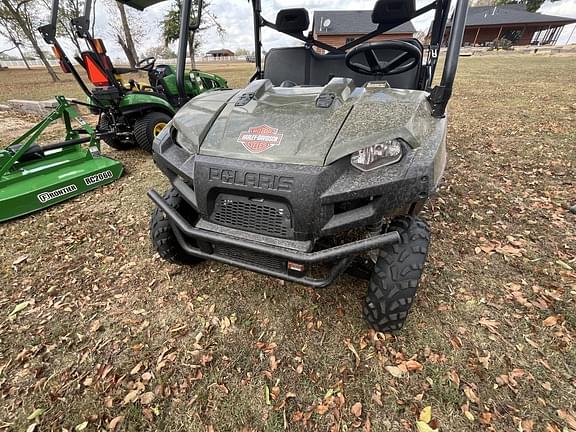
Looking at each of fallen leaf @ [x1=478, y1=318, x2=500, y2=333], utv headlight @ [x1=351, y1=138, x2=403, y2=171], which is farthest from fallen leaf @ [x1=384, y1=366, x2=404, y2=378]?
utv headlight @ [x1=351, y1=138, x2=403, y2=171]

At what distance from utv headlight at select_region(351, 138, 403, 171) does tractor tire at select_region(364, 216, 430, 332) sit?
39cm

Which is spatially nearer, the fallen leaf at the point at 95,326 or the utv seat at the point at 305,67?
the fallen leaf at the point at 95,326

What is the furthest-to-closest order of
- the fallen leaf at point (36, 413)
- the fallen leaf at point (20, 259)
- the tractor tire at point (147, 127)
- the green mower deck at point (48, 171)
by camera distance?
the tractor tire at point (147, 127)
the green mower deck at point (48, 171)
the fallen leaf at point (20, 259)
the fallen leaf at point (36, 413)

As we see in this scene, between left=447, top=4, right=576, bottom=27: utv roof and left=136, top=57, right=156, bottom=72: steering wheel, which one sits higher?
left=447, top=4, right=576, bottom=27: utv roof

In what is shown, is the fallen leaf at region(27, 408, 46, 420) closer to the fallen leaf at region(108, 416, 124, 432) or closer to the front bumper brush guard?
the fallen leaf at region(108, 416, 124, 432)

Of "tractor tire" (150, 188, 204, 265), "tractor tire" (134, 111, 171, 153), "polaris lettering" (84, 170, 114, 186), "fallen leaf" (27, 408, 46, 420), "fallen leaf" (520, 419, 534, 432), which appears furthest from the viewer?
"tractor tire" (134, 111, 171, 153)

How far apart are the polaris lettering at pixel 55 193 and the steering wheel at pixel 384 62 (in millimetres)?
3139

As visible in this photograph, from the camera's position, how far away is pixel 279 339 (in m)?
1.86

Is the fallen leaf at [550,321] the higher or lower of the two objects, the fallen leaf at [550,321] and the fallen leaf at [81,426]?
the higher

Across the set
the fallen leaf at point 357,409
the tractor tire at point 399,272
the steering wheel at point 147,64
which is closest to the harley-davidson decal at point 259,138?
the tractor tire at point 399,272

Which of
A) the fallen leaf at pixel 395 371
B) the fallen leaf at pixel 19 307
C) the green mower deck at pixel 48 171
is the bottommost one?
the fallen leaf at pixel 19 307

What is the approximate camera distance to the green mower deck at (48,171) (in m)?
3.01

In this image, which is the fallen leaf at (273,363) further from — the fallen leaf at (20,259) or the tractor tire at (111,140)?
the tractor tire at (111,140)

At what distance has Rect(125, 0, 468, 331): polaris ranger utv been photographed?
143cm
